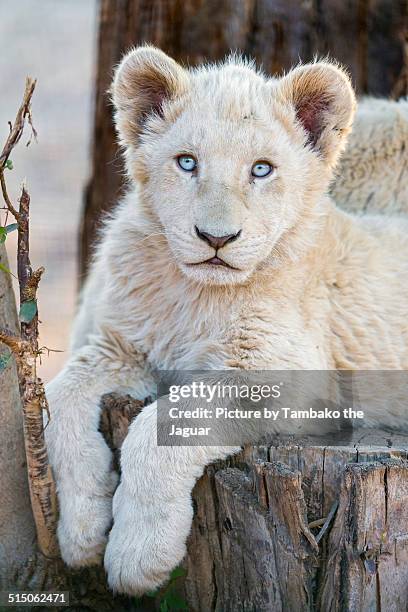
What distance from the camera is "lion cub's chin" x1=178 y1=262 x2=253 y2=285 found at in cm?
417

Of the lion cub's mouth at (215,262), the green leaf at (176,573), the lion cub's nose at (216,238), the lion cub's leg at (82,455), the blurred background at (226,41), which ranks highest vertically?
the blurred background at (226,41)

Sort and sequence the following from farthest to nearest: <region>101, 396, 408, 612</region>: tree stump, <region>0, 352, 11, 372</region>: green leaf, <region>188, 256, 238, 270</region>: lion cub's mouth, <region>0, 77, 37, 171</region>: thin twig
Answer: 1. <region>188, 256, 238, 270</region>: lion cub's mouth
2. <region>0, 352, 11, 372</region>: green leaf
3. <region>101, 396, 408, 612</region>: tree stump
4. <region>0, 77, 37, 171</region>: thin twig

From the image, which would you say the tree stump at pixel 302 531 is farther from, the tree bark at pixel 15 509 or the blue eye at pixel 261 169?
the blue eye at pixel 261 169

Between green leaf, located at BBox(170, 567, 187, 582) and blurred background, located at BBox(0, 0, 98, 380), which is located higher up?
blurred background, located at BBox(0, 0, 98, 380)

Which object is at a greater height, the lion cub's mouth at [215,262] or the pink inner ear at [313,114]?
the pink inner ear at [313,114]

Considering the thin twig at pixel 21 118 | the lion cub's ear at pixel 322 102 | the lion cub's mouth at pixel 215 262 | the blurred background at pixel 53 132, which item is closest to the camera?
the thin twig at pixel 21 118

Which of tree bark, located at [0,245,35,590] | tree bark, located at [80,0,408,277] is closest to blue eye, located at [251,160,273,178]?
tree bark, located at [0,245,35,590]

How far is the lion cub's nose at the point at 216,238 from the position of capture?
402 centimetres

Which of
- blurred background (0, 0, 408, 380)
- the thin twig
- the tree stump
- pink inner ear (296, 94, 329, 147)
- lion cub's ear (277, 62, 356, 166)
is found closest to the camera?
the thin twig

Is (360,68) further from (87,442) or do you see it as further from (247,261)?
(87,442)

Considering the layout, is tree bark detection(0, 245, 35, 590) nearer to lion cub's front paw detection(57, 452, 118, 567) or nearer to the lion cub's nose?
lion cub's front paw detection(57, 452, 118, 567)

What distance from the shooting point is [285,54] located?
675 cm

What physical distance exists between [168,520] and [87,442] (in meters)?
0.60

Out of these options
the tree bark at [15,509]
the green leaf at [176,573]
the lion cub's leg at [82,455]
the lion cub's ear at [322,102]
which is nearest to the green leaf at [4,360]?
the tree bark at [15,509]
